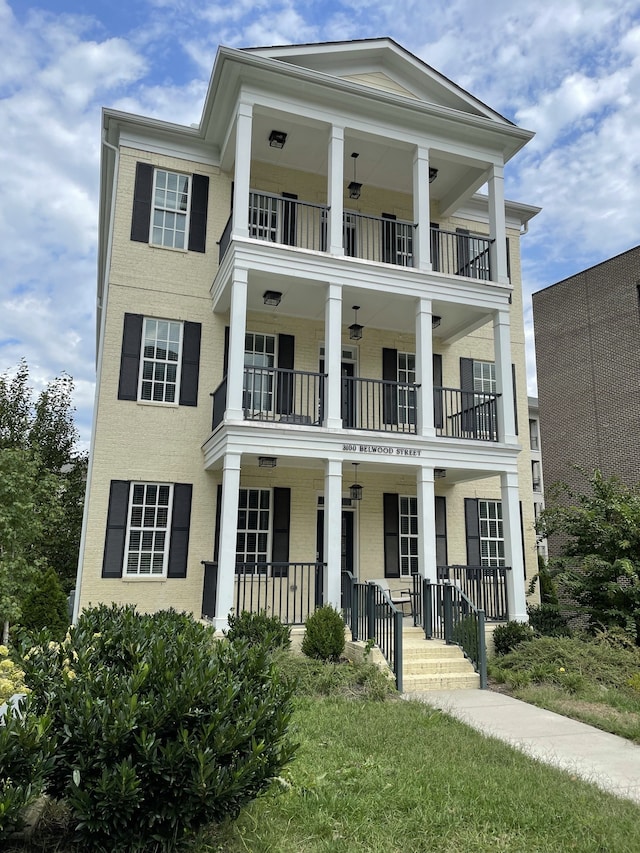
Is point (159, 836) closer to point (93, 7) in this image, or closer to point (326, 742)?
point (326, 742)

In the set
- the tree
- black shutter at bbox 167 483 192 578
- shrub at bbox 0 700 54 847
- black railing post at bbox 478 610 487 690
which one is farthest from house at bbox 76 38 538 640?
shrub at bbox 0 700 54 847

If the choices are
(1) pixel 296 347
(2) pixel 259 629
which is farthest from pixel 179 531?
(1) pixel 296 347

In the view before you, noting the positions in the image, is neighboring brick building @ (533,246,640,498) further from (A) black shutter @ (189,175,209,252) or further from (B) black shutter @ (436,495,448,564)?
(A) black shutter @ (189,175,209,252)

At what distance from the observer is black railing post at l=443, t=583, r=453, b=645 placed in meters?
11.2

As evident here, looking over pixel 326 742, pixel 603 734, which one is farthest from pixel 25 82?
pixel 603 734

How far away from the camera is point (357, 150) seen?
1396cm

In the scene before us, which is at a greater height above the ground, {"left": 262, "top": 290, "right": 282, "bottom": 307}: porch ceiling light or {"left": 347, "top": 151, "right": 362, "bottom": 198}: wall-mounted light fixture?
{"left": 347, "top": 151, "right": 362, "bottom": 198}: wall-mounted light fixture

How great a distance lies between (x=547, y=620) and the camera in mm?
12523

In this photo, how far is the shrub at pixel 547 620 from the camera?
12.3 meters

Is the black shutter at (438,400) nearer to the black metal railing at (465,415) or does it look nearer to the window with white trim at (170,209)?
the black metal railing at (465,415)

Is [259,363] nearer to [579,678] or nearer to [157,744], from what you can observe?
[579,678]

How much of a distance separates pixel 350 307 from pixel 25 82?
7.41m

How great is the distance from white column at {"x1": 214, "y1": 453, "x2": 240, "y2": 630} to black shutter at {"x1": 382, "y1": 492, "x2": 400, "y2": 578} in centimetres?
445

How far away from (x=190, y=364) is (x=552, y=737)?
30.7ft
